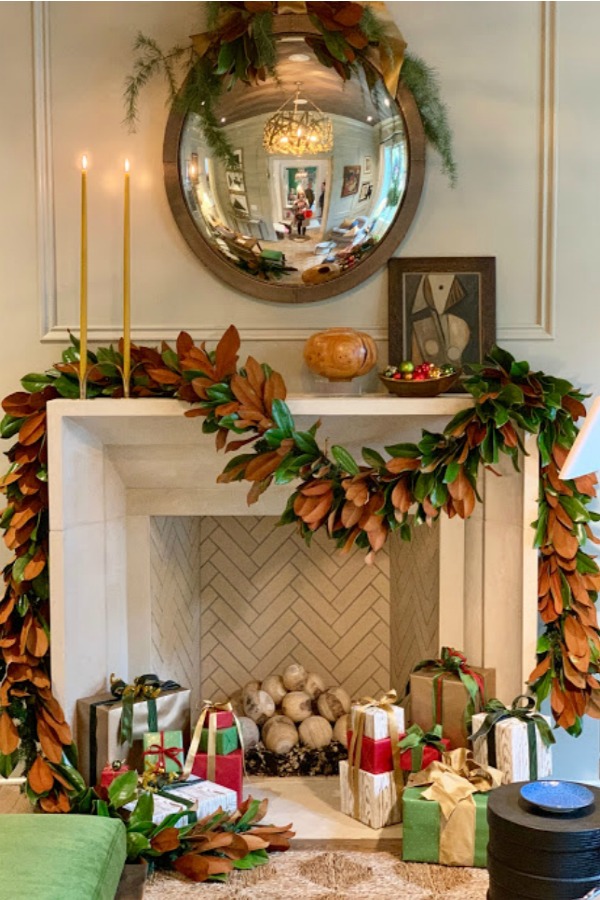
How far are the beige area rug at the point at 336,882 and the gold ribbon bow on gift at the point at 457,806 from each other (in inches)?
1.5

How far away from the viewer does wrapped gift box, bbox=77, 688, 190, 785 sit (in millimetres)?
2906

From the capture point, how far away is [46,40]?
3191 mm

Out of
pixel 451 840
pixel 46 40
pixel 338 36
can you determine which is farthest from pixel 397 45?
pixel 451 840

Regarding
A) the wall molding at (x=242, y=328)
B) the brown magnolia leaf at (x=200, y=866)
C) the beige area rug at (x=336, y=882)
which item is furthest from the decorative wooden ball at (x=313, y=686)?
the wall molding at (x=242, y=328)

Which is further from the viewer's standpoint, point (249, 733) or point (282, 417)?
point (249, 733)

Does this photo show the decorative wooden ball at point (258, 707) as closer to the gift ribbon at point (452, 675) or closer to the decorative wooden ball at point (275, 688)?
the decorative wooden ball at point (275, 688)

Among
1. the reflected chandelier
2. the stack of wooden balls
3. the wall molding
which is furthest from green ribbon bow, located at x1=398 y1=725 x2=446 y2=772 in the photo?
the reflected chandelier

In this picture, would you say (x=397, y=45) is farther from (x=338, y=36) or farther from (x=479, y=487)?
(x=479, y=487)

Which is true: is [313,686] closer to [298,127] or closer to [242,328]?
[242,328]

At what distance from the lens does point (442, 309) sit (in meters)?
3.21

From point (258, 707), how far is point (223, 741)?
0.51 m

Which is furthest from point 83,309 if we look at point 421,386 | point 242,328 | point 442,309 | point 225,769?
point 225,769

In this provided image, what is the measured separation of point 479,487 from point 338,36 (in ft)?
4.56

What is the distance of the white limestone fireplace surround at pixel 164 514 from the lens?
9.34 feet
